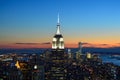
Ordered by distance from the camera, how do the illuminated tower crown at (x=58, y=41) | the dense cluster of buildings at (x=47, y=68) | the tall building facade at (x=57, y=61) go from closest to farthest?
the dense cluster of buildings at (x=47, y=68)
the tall building facade at (x=57, y=61)
the illuminated tower crown at (x=58, y=41)

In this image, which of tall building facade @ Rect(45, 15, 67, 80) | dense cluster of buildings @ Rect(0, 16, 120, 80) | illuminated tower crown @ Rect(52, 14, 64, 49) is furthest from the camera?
illuminated tower crown @ Rect(52, 14, 64, 49)

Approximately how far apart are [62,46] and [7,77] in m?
26.8

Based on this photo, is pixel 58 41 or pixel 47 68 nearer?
pixel 47 68

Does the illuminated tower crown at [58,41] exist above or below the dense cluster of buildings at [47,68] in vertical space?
above

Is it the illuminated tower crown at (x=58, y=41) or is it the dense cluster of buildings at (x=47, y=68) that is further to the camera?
the illuminated tower crown at (x=58, y=41)

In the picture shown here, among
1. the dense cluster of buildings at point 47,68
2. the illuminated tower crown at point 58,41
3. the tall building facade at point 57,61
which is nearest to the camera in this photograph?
the dense cluster of buildings at point 47,68

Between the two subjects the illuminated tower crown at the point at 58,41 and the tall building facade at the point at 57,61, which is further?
the illuminated tower crown at the point at 58,41

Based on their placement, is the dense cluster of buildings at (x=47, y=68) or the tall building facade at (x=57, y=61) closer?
the dense cluster of buildings at (x=47, y=68)

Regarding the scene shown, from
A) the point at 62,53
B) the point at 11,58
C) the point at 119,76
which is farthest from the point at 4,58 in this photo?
the point at 119,76

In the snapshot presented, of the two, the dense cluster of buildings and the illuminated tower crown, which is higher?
the illuminated tower crown

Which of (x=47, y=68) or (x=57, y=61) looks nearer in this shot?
(x=47, y=68)

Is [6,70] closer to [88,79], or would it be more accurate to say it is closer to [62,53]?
[88,79]

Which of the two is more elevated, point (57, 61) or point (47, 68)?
point (57, 61)

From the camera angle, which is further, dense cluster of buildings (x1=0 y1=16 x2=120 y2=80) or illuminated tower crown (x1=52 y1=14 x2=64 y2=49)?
illuminated tower crown (x1=52 y1=14 x2=64 y2=49)
